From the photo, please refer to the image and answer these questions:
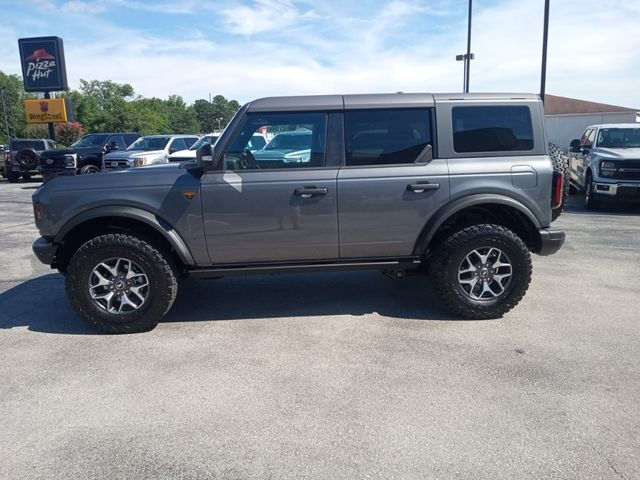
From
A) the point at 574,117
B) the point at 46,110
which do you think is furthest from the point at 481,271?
the point at 574,117

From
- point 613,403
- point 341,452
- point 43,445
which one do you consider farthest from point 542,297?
point 43,445

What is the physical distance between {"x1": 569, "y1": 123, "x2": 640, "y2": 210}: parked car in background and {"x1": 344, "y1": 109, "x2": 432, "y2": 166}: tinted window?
24.7 feet

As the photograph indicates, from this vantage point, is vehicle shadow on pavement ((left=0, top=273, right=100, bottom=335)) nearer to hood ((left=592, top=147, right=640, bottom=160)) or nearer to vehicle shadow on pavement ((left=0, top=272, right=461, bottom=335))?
vehicle shadow on pavement ((left=0, top=272, right=461, bottom=335))

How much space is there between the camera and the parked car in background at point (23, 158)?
1981 centimetres

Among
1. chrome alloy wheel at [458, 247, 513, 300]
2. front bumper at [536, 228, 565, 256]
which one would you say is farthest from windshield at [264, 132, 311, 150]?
front bumper at [536, 228, 565, 256]

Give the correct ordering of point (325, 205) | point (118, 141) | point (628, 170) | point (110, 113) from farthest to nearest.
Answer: point (110, 113) < point (118, 141) < point (628, 170) < point (325, 205)

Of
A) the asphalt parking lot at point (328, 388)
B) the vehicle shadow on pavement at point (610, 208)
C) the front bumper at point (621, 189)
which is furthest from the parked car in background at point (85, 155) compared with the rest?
the front bumper at point (621, 189)

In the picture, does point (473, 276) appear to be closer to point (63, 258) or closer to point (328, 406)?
point (328, 406)

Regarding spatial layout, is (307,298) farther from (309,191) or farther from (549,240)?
(549,240)

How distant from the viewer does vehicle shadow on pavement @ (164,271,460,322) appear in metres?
4.83

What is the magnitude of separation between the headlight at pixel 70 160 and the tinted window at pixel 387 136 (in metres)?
15.6

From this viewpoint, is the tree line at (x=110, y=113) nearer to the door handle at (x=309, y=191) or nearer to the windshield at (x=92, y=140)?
the windshield at (x=92, y=140)

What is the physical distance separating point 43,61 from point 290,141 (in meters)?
26.3

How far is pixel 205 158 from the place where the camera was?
429 centimetres
